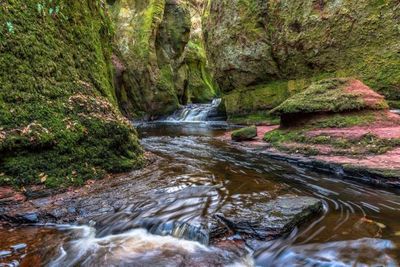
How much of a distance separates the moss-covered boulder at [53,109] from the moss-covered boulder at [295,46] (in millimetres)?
10176

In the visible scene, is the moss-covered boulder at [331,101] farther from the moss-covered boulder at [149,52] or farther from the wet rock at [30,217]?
the moss-covered boulder at [149,52]

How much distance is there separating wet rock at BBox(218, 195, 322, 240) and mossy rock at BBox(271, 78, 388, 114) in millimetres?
5139

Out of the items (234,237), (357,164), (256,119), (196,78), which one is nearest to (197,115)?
(256,119)

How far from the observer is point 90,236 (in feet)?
11.1

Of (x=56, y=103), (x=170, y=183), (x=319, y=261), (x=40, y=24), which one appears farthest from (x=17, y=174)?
(x=319, y=261)

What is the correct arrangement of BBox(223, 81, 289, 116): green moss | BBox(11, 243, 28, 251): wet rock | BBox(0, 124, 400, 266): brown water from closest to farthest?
BBox(0, 124, 400, 266): brown water < BBox(11, 243, 28, 251): wet rock < BBox(223, 81, 289, 116): green moss

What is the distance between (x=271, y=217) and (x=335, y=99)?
6185mm

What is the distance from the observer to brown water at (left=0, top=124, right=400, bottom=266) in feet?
9.44

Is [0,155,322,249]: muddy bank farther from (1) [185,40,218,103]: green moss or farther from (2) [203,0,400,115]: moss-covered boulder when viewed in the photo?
(1) [185,40,218,103]: green moss

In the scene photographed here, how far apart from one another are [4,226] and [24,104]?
1.85 m

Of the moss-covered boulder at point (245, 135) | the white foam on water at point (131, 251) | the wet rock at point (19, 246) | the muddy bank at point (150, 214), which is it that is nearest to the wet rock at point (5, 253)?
the wet rock at point (19, 246)

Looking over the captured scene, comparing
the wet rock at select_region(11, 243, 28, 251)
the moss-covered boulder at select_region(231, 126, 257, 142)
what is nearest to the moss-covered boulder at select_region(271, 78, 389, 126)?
the moss-covered boulder at select_region(231, 126, 257, 142)

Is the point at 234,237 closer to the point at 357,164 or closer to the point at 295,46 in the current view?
the point at 357,164

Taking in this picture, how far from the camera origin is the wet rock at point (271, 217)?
326 centimetres
